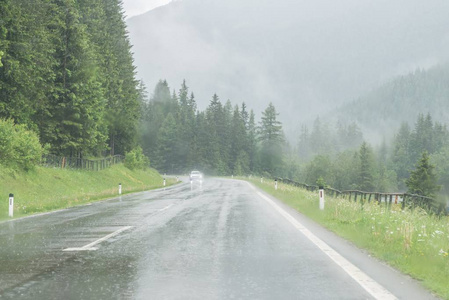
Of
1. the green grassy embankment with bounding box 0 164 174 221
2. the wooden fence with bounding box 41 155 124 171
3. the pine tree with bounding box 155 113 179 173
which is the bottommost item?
the green grassy embankment with bounding box 0 164 174 221

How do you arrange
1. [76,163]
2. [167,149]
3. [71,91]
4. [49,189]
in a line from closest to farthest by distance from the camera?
1. [49,189]
2. [71,91]
3. [76,163]
4. [167,149]

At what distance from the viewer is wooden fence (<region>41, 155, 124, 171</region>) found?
110 ft

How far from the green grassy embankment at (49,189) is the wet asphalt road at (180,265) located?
786 cm

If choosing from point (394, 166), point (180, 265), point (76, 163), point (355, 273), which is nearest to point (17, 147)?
point (76, 163)

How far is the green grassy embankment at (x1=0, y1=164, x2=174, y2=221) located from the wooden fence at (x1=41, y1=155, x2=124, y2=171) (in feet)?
2.27

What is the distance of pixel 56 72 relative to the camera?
36.0 metres

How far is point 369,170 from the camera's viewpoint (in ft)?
349

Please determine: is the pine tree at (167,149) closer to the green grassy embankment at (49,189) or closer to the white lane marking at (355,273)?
the green grassy embankment at (49,189)

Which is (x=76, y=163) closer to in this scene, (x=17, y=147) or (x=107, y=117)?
(x=107, y=117)

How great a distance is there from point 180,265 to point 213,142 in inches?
4441

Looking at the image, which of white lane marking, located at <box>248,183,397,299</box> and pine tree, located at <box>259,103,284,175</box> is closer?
white lane marking, located at <box>248,183,397,299</box>

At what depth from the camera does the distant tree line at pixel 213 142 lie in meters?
116

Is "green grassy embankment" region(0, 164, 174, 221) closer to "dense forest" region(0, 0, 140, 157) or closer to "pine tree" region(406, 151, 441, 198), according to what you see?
"dense forest" region(0, 0, 140, 157)

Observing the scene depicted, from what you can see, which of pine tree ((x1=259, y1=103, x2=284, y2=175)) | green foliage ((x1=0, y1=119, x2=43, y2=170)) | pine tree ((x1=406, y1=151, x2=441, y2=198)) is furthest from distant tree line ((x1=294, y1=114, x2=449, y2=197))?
green foliage ((x1=0, y1=119, x2=43, y2=170))
